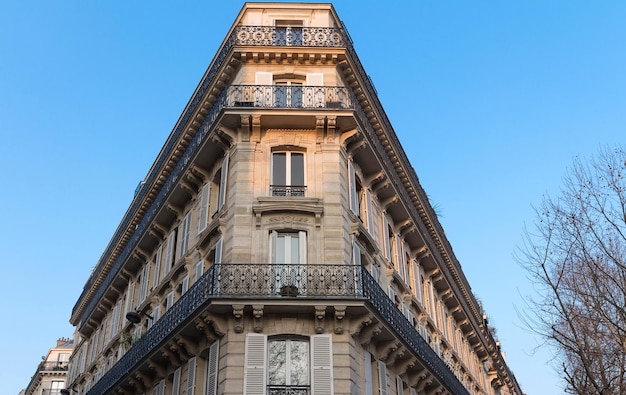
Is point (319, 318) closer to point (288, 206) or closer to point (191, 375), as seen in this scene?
point (288, 206)

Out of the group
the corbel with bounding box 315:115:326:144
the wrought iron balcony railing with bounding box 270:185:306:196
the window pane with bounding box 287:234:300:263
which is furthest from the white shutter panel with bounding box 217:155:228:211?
the corbel with bounding box 315:115:326:144

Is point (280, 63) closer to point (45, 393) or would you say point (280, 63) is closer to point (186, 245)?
point (186, 245)

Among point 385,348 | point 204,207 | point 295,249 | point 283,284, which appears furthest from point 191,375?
point 204,207

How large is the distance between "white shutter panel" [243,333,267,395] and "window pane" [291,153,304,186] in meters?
4.24

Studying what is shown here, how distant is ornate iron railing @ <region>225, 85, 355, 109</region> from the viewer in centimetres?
1700

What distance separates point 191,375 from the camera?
599 inches

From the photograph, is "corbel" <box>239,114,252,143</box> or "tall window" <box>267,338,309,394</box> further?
"corbel" <box>239,114,252,143</box>

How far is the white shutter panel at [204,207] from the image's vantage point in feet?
57.8

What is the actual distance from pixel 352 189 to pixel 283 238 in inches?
100

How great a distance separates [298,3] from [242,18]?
5.78 feet

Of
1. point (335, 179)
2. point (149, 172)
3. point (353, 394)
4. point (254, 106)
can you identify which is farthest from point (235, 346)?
point (149, 172)

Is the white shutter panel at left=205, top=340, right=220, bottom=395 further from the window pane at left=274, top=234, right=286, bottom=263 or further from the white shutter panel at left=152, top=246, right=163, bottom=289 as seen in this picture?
the white shutter panel at left=152, top=246, right=163, bottom=289

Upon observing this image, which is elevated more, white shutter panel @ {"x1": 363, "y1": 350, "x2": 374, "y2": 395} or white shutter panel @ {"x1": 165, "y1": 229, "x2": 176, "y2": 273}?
white shutter panel @ {"x1": 165, "y1": 229, "x2": 176, "y2": 273}

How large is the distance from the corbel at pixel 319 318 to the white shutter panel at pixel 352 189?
3392 mm
